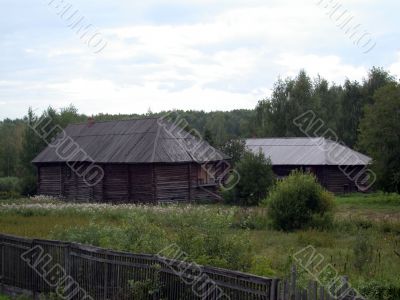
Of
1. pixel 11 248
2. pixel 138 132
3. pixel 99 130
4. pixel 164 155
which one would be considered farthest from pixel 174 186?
pixel 11 248

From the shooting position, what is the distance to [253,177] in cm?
3102

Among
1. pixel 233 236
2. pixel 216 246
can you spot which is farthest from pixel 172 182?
pixel 216 246

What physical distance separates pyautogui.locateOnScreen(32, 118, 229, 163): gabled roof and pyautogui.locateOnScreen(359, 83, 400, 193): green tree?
922 centimetres

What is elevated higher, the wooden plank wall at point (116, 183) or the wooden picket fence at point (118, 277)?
the wooden plank wall at point (116, 183)

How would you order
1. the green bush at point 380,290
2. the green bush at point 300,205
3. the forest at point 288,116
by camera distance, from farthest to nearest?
the forest at point 288,116
the green bush at point 300,205
the green bush at point 380,290

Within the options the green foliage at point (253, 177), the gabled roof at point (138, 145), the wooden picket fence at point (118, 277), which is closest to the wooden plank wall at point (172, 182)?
the gabled roof at point (138, 145)

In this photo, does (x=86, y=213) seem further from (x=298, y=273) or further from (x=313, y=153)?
(x=313, y=153)

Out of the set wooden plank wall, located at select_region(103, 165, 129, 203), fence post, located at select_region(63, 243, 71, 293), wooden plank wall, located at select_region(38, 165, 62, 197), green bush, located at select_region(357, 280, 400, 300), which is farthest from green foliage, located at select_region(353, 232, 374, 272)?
wooden plank wall, located at select_region(38, 165, 62, 197)

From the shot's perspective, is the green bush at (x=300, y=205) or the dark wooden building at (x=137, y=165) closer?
the green bush at (x=300, y=205)

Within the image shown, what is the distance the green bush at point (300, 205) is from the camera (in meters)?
21.0

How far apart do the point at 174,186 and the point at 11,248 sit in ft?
71.4

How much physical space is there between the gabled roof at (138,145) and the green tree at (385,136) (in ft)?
30.3

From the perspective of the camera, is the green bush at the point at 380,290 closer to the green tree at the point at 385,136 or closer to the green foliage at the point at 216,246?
the green foliage at the point at 216,246

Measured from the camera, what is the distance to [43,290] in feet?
37.2
